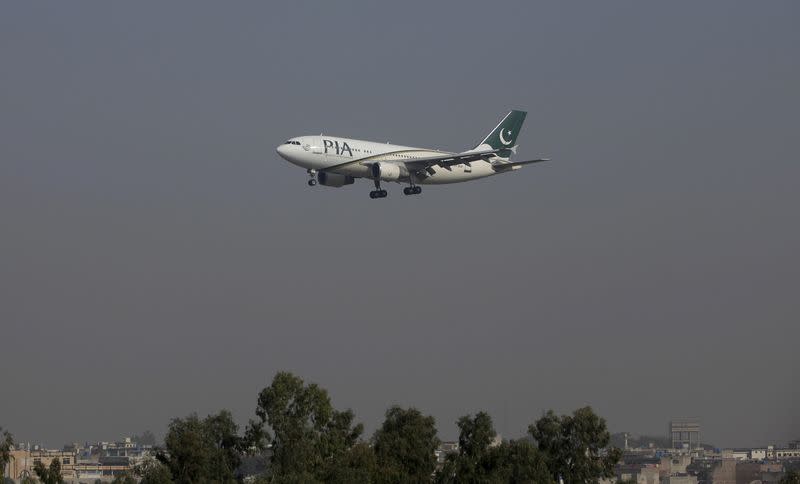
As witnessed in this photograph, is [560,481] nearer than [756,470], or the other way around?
[560,481]

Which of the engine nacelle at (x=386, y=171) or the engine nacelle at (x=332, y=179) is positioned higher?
the engine nacelle at (x=386, y=171)

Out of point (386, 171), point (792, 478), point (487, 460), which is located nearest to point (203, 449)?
point (487, 460)

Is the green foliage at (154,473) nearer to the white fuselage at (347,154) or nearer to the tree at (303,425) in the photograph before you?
the tree at (303,425)

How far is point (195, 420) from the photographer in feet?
315

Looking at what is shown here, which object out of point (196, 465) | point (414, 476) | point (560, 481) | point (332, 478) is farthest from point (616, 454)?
point (196, 465)

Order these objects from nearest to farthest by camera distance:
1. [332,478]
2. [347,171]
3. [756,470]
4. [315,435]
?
[332,478] < [315,435] < [347,171] < [756,470]

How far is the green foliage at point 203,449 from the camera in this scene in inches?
3691

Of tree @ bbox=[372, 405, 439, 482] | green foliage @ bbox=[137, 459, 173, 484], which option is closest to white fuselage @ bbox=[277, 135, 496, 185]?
tree @ bbox=[372, 405, 439, 482]

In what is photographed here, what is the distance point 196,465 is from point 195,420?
11.3ft

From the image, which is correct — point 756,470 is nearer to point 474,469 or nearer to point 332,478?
point 474,469

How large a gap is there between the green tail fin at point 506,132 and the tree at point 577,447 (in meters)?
38.6

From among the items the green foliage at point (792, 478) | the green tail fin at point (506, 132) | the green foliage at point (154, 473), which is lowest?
the green foliage at point (154, 473)

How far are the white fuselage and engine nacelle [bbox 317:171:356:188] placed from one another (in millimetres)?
587

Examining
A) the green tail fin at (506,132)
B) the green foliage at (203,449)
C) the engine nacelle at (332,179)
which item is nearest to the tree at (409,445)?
the green foliage at (203,449)
